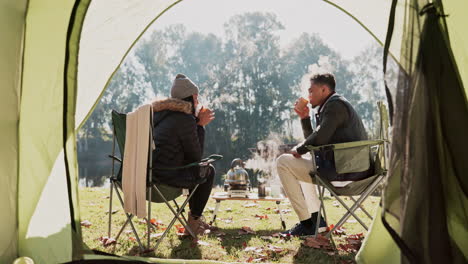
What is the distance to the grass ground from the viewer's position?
287cm

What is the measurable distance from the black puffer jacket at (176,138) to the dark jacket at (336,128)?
752 mm

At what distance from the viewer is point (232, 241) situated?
3396 millimetres

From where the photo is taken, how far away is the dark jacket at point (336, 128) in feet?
10.6

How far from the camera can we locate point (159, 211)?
16.9 ft

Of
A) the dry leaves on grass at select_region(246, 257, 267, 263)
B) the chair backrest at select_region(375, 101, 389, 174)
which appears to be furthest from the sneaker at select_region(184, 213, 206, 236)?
the chair backrest at select_region(375, 101, 389, 174)

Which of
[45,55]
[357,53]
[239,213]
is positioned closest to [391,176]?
[45,55]

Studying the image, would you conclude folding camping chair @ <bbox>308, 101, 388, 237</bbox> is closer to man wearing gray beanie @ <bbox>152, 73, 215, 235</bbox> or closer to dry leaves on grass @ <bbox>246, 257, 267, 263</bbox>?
dry leaves on grass @ <bbox>246, 257, 267, 263</bbox>

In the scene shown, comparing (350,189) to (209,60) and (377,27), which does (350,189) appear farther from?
(209,60)

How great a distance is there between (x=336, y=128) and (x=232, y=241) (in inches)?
43.1

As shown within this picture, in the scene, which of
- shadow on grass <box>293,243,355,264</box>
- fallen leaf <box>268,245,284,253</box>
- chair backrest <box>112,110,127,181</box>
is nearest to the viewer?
shadow on grass <box>293,243,355,264</box>

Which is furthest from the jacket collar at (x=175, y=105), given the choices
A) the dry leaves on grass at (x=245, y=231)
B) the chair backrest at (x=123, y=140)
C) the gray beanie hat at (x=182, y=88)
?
the dry leaves on grass at (x=245, y=231)

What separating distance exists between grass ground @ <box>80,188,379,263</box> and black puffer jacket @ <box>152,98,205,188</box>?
1.53 feet

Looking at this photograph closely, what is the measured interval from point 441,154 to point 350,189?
131 cm

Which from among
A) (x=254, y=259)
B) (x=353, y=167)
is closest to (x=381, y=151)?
(x=353, y=167)
